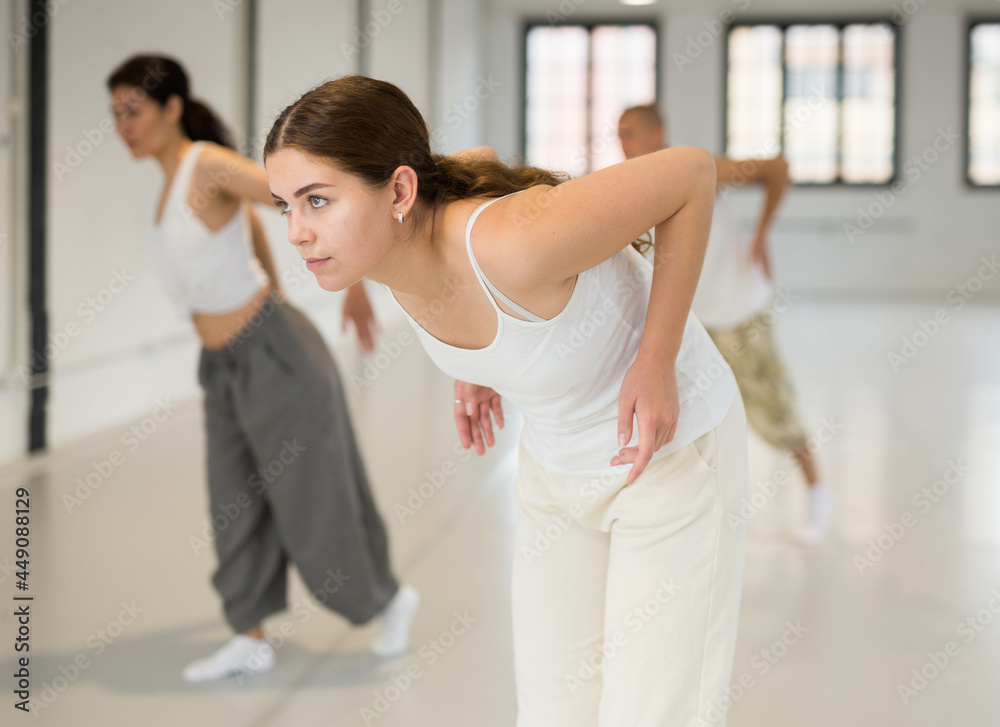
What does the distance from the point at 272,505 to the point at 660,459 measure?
142cm

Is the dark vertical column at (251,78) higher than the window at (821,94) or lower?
lower

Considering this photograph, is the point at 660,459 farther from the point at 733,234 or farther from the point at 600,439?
the point at 733,234

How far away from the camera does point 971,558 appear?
328 cm

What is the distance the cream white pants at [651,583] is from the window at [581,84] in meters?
11.4

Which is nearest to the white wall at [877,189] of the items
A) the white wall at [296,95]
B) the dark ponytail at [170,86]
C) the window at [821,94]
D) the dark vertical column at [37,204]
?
the white wall at [296,95]

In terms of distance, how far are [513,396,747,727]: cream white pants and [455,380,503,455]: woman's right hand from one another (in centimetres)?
20

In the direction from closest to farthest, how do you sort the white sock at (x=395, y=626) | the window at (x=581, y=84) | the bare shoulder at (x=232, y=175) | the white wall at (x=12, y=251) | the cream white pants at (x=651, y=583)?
the cream white pants at (x=651, y=583) → the bare shoulder at (x=232, y=175) → the white sock at (x=395, y=626) → the white wall at (x=12, y=251) → the window at (x=581, y=84)

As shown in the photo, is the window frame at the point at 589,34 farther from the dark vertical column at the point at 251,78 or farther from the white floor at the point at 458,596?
the white floor at the point at 458,596

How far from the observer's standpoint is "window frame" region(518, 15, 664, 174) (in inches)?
492

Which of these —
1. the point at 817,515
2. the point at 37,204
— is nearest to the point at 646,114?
the point at 817,515

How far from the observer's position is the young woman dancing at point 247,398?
2434 millimetres

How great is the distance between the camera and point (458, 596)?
117 inches

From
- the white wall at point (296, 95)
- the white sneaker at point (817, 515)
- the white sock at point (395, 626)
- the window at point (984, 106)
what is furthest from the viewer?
the window at point (984, 106)

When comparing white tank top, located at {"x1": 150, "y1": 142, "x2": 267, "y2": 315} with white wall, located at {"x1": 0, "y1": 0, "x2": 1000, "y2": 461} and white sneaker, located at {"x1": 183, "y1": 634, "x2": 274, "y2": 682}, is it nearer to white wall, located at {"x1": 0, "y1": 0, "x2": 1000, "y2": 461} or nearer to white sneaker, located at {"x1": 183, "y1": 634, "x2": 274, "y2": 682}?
white wall, located at {"x1": 0, "y1": 0, "x2": 1000, "y2": 461}
